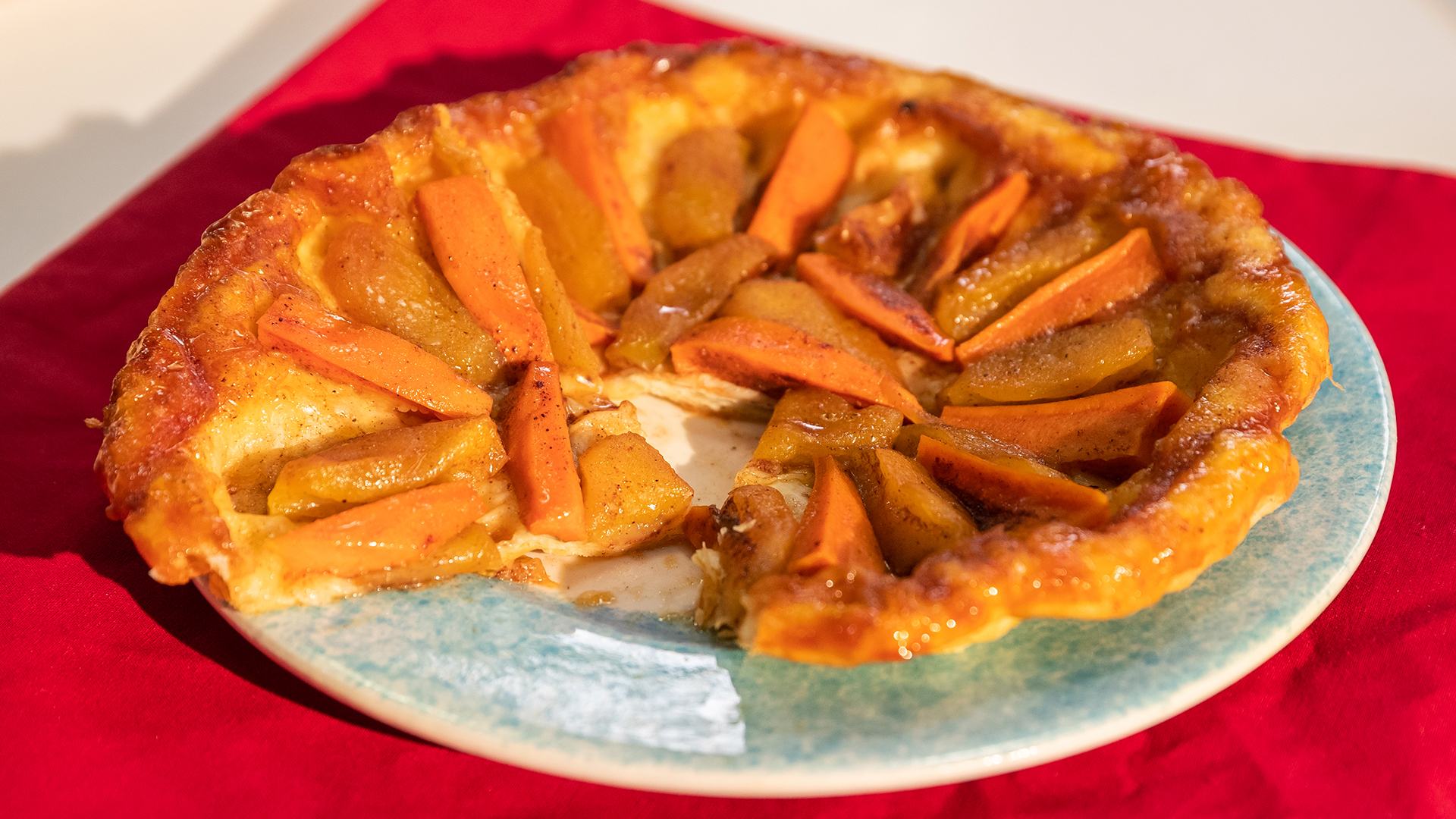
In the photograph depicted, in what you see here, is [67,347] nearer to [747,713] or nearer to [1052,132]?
[747,713]

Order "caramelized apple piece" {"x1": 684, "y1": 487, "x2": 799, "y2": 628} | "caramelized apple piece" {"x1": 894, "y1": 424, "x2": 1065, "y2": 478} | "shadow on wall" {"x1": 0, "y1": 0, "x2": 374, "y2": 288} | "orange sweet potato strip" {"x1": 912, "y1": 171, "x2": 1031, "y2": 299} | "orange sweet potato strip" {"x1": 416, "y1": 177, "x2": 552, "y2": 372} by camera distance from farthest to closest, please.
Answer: "shadow on wall" {"x1": 0, "y1": 0, "x2": 374, "y2": 288} < "orange sweet potato strip" {"x1": 912, "y1": 171, "x2": 1031, "y2": 299} < "orange sweet potato strip" {"x1": 416, "y1": 177, "x2": 552, "y2": 372} < "caramelized apple piece" {"x1": 894, "y1": 424, "x2": 1065, "y2": 478} < "caramelized apple piece" {"x1": 684, "y1": 487, "x2": 799, "y2": 628}

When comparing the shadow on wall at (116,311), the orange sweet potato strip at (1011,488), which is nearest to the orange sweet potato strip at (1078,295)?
the orange sweet potato strip at (1011,488)

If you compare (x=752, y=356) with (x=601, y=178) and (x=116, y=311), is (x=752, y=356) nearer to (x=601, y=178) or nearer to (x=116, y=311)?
(x=601, y=178)

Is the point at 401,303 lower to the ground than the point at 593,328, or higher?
higher

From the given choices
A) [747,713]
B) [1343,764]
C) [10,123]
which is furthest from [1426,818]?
[10,123]

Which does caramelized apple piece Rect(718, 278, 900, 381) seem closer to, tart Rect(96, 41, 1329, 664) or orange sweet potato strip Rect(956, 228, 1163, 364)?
tart Rect(96, 41, 1329, 664)

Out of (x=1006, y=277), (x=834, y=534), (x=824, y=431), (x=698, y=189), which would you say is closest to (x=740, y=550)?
(x=834, y=534)

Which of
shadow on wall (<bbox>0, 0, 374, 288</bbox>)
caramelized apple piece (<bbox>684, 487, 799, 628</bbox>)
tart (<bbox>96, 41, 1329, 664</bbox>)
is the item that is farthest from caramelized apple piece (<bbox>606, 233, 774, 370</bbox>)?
shadow on wall (<bbox>0, 0, 374, 288</bbox>)
